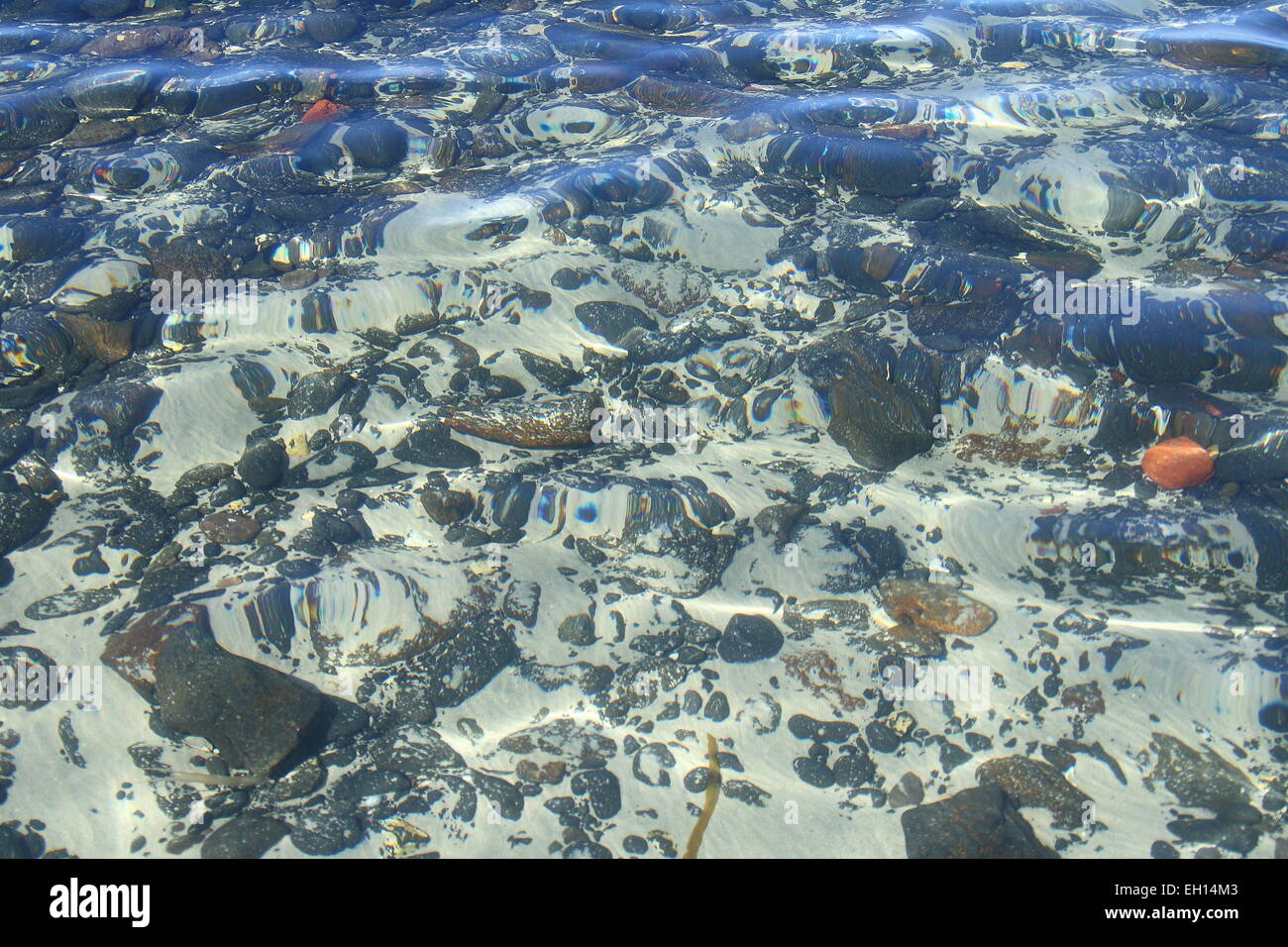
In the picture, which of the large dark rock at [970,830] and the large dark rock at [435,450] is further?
the large dark rock at [435,450]

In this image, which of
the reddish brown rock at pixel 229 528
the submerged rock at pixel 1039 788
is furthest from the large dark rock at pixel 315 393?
the submerged rock at pixel 1039 788

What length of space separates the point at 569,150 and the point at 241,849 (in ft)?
12.3

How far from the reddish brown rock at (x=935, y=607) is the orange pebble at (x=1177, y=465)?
0.92m

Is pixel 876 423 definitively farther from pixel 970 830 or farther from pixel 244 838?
pixel 244 838

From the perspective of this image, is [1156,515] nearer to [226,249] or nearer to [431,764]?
[431,764]

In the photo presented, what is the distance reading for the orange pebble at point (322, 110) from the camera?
499cm

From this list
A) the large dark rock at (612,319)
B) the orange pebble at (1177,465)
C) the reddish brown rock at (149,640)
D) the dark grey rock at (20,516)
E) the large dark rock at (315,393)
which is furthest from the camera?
the large dark rock at (612,319)

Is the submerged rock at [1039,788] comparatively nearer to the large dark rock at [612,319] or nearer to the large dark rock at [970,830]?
the large dark rock at [970,830]

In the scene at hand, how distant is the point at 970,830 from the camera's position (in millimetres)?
2389

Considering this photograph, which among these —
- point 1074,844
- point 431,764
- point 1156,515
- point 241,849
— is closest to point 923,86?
point 1156,515

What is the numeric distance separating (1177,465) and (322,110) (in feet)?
15.4

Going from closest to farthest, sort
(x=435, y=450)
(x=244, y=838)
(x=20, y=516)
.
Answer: (x=244, y=838) → (x=20, y=516) → (x=435, y=450)

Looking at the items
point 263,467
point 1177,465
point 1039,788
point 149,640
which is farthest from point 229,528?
point 1177,465

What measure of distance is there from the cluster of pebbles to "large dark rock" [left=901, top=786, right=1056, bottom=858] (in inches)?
0.4
